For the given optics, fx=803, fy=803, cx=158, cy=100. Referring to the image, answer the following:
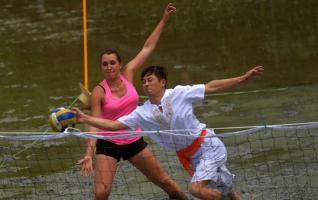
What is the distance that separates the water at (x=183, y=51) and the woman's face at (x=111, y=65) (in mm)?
2205

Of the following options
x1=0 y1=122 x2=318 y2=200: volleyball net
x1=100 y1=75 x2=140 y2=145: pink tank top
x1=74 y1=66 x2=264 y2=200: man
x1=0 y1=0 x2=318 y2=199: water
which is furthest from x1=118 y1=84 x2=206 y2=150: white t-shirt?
x1=0 y1=0 x2=318 y2=199: water

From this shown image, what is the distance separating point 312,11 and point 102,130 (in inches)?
382

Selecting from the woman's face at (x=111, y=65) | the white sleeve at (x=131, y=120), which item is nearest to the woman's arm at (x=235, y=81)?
the white sleeve at (x=131, y=120)

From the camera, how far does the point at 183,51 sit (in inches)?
582

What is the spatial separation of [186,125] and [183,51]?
25.2ft

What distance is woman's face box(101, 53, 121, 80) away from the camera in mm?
7660

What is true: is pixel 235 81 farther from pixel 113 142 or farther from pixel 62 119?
pixel 62 119

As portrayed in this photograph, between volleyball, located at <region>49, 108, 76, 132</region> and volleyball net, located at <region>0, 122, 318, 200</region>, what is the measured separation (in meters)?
0.56

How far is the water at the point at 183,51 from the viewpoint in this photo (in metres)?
11.6

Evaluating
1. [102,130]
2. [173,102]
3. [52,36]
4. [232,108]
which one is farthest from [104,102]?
[52,36]

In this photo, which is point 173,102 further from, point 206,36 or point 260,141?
point 206,36

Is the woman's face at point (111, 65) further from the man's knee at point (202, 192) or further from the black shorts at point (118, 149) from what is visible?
the man's knee at point (202, 192)

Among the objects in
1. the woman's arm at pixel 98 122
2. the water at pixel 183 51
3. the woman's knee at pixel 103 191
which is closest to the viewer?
the woman's arm at pixel 98 122

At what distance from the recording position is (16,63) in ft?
49.6
